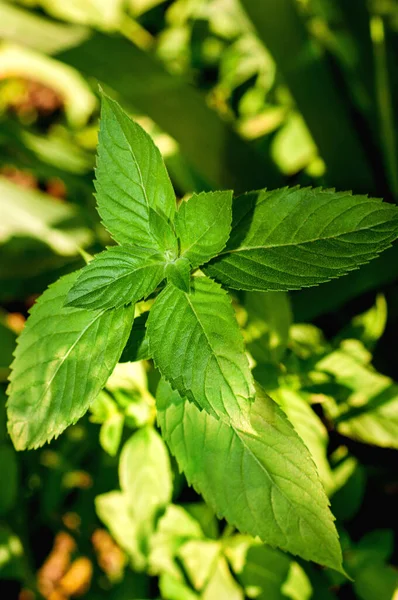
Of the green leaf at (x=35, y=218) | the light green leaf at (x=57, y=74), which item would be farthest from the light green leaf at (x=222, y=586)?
the light green leaf at (x=57, y=74)

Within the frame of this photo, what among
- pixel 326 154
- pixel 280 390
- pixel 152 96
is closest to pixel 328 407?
pixel 280 390

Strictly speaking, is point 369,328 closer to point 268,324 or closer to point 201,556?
point 268,324

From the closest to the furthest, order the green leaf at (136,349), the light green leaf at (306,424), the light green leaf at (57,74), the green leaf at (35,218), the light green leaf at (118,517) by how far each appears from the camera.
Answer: the green leaf at (136,349) → the light green leaf at (306,424) → the light green leaf at (118,517) → the green leaf at (35,218) → the light green leaf at (57,74)

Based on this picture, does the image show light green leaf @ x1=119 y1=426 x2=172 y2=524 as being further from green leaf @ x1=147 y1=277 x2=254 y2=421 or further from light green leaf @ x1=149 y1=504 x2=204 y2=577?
green leaf @ x1=147 y1=277 x2=254 y2=421

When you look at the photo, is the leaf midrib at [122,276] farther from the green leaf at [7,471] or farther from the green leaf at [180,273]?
the green leaf at [7,471]

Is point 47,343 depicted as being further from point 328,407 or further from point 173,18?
point 173,18

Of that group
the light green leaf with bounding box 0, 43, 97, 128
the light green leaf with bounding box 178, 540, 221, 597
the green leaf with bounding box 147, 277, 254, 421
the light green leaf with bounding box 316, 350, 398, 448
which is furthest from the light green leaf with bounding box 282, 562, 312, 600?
the light green leaf with bounding box 0, 43, 97, 128

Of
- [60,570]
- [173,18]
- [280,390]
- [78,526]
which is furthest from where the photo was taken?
[173,18]

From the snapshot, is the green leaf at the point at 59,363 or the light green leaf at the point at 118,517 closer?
the green leaf at the point at 59,363
